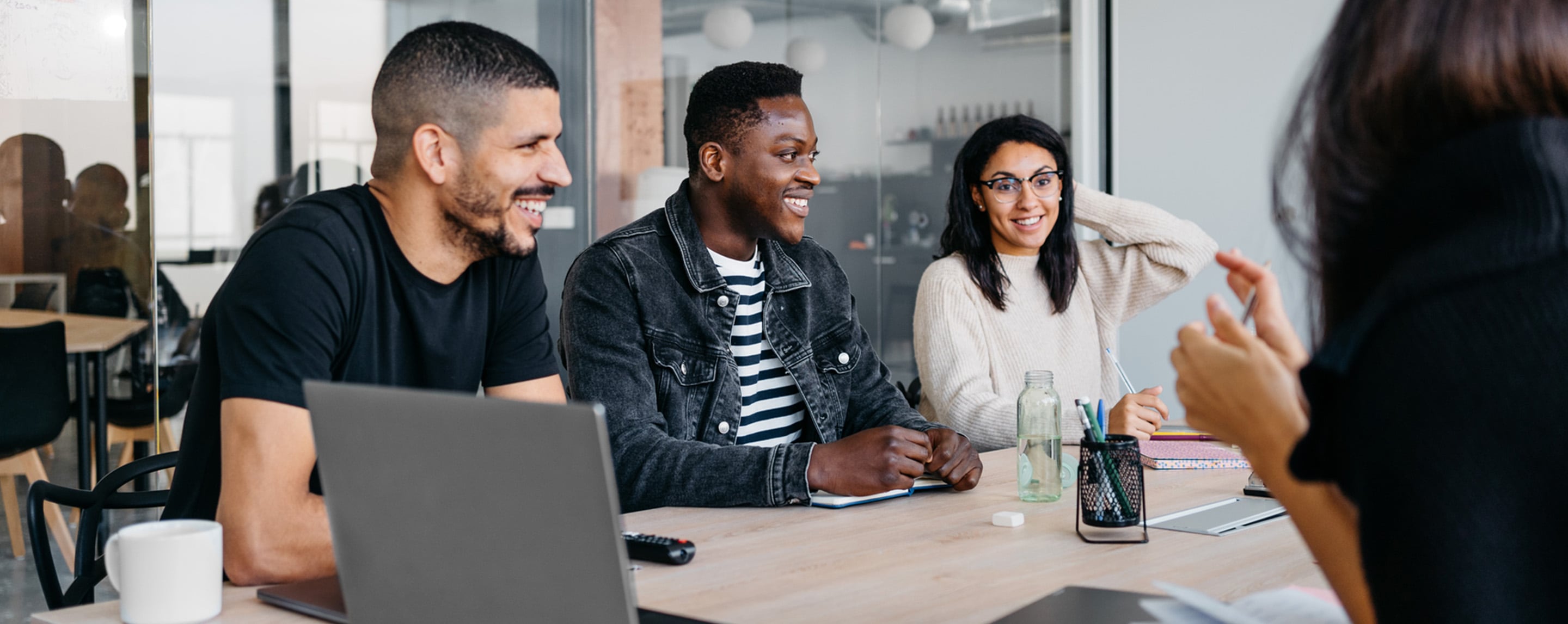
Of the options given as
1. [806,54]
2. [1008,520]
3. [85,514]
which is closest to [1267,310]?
[1008,520]

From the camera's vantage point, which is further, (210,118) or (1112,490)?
(210,118)

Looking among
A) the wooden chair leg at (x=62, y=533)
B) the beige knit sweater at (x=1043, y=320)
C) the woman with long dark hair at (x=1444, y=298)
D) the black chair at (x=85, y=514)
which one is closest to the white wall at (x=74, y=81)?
the wooden chair leg at (x=62, y=533)

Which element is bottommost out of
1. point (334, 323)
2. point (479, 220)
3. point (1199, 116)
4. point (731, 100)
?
point (334, 323)

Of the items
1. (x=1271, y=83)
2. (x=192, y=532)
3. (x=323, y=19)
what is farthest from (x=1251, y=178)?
(x=192, y=532)

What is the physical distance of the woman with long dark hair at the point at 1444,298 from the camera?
1.92ft

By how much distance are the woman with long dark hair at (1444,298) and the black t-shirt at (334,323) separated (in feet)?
3.70

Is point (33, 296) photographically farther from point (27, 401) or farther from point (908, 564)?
point (908, 564)

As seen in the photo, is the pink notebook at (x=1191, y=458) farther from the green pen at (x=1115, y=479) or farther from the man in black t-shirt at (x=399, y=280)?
the man in black t-shirt at (x=399, y=280)

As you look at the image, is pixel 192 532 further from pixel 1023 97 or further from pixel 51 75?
pixel 1023 97

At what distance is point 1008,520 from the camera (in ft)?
5.00

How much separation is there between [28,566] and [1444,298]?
119 inches

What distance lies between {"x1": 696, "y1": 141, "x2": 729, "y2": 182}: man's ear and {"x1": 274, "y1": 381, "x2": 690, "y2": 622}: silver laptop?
139 cm

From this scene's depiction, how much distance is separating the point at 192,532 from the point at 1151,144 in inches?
169

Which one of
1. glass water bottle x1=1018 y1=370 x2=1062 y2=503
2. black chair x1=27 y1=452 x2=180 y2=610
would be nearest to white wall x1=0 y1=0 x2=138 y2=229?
black chair x1=27 y1=452 x2=180 y2=610
